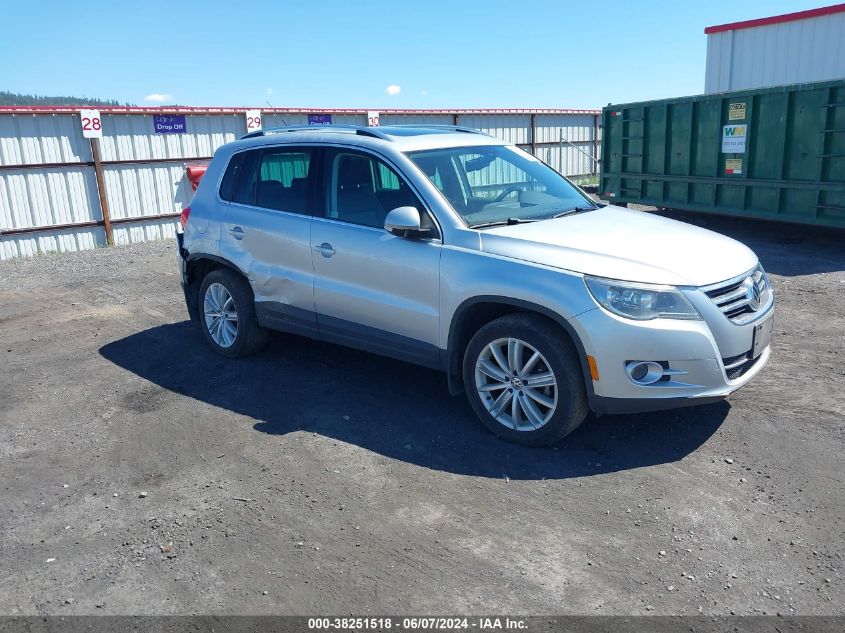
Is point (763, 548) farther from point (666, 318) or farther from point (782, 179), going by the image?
point (782, 179)

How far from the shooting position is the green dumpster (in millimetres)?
10594

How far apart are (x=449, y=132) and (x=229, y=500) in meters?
3.30

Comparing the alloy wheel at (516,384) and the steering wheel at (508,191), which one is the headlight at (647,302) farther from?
the steering wheel at (508,191)

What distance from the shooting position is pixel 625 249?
14.6 feet

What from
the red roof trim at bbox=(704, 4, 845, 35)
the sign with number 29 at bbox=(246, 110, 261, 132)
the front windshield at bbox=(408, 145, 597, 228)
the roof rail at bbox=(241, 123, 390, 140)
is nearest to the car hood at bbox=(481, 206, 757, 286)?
the front windshield at bbox=(408, 145, 597, 228)

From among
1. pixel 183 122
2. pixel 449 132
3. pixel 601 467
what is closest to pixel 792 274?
pixel 449 132

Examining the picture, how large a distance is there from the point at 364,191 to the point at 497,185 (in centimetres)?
97

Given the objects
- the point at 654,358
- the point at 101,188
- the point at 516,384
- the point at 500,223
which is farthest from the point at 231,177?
the point at 101,188

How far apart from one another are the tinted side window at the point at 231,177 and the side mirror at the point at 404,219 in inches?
79.6

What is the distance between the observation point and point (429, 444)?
15.5ft

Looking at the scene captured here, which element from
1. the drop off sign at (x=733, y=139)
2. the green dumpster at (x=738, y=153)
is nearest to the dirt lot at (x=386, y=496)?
the green dumpster at (x=738, y=153)

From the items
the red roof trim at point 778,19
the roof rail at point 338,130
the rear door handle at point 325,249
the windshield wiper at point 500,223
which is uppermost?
the red roof trim at point 778,19

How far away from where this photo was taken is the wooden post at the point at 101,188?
13.6 meters

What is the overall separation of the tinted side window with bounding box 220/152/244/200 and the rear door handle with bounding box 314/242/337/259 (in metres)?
1.24
